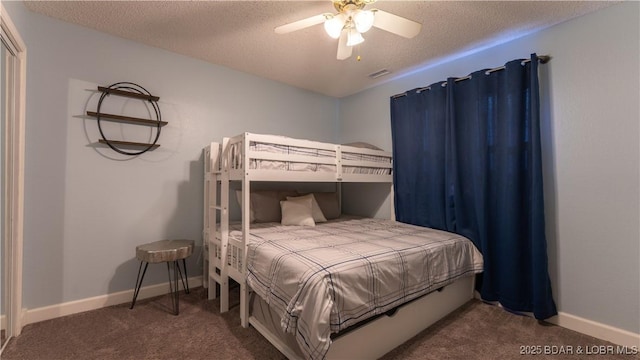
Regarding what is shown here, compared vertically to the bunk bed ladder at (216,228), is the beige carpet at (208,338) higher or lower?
lower

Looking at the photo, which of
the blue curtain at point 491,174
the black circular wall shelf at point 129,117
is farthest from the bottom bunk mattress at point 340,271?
the black circular wall shelf at point 129,117

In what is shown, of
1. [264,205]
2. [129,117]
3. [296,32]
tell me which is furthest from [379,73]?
[129,117]

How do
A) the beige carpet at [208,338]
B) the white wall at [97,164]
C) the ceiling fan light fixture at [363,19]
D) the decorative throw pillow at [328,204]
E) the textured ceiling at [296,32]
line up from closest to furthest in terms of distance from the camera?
the ceiling fan light fixture at [363,19], the beige carpet at [208,338], the textured ceiling at [296,32], the white wall at [97,164], the decorative throw pillow at [328,204]

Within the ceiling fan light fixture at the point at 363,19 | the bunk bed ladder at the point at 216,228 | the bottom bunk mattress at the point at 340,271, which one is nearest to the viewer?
the bottom bunk mattress at the point at 340,271

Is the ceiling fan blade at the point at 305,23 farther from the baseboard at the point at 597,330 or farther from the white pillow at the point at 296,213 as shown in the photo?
the baseboard at the point at 597,330

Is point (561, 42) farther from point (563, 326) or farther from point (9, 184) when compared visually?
point (9, 184)

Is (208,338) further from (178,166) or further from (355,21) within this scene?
(355,21)

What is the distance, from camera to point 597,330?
1.88 m

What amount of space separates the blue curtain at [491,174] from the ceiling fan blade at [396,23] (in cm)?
110

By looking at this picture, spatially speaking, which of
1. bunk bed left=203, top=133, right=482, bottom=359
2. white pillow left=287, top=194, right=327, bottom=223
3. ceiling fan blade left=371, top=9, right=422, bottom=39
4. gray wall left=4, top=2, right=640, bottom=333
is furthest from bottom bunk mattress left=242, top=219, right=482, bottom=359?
ceiling fan blade left=371, top=9, right=422, bottom=39

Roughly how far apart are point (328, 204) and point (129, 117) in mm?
2114

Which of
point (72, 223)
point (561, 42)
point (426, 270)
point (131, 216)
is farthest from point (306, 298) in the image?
point (561, 42)

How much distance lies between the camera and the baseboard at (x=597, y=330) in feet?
5.79

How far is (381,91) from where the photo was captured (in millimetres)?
3375
